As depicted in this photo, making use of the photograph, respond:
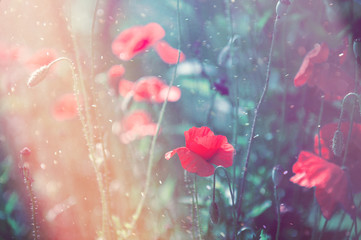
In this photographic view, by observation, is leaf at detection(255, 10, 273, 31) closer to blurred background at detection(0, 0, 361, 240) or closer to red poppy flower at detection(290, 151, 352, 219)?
blurred background at detection(0, 0, 361, 240)

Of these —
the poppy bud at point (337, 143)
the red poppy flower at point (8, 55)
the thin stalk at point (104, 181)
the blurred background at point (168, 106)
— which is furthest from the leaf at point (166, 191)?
the red poppy flower at point (8, 55)

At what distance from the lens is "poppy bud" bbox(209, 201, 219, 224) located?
449 mm

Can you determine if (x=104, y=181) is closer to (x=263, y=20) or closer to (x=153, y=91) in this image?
(x=153, y=91)

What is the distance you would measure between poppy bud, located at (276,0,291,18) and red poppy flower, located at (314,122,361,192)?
127 mm

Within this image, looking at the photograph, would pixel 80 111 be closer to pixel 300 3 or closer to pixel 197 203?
pixel 197 203

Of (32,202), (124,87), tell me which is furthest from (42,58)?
(32,202)

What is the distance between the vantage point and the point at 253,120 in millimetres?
411

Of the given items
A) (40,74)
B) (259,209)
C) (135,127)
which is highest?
(40,74)

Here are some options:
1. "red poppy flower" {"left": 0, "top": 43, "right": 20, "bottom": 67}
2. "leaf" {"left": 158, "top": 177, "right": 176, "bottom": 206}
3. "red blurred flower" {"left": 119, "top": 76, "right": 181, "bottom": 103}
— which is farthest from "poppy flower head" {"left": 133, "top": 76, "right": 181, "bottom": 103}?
"red poppy flower" {"left": 0, "top": 43, "right": 20, "bottom": 67}

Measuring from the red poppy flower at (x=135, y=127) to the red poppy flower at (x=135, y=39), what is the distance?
0.27 ft

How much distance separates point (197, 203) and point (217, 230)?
4 cm

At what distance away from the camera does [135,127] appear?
510mm

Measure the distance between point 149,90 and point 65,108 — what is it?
0.18 metres

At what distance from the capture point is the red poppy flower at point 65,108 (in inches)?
22.5
